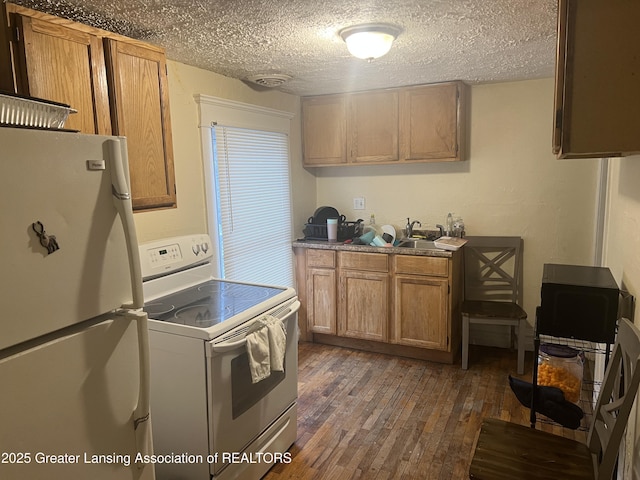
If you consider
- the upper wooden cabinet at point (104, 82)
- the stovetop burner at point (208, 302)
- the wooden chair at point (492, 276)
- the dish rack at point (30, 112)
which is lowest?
the wooden chair at point (492, 276)

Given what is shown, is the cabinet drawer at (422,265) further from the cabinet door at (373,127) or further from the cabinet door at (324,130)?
the cabinet door at (324,130)

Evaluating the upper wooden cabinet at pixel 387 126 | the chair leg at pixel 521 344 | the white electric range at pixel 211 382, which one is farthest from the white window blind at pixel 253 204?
the chair leg at pixel 521 344

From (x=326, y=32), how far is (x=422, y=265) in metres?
1.90

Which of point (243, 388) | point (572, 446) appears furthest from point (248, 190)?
point (572, 446)

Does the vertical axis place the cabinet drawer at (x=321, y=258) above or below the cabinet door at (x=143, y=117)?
below

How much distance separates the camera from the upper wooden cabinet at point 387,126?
3.39 metres

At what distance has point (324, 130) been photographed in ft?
12.6

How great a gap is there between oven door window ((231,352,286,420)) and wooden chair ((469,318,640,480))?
3.33 feet

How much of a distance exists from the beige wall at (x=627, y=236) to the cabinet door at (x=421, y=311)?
114 cm

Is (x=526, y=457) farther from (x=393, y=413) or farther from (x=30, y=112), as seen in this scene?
(x=30, y=112)

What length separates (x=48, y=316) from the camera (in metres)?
1.11

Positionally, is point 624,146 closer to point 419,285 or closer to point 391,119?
point 419,285

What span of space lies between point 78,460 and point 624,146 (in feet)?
5.81

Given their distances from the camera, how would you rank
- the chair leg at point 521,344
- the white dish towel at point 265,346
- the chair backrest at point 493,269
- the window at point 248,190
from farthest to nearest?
the chair backrest at point 493,269
the chair leg at point 521,344
the window at point 248,190
the white dish towel at point 265,346
